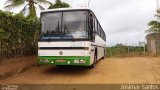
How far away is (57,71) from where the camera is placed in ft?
57.8

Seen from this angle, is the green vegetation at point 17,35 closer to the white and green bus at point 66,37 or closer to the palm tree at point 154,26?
the white and green bus at point 66,37

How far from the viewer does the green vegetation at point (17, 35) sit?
1705 centimetres

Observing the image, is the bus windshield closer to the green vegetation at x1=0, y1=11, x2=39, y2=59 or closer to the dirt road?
the dirt road

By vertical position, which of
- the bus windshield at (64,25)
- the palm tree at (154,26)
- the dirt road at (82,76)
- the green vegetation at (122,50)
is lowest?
the dirt road at (82,76)

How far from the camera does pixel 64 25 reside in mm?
15984

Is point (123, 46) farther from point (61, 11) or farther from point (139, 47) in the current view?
point (61, 11)

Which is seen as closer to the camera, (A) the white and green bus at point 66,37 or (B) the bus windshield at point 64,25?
(A) the white and green bus at point 66,37

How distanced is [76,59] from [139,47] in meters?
27.4

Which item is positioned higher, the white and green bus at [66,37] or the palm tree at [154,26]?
the palm tree at [154,26]

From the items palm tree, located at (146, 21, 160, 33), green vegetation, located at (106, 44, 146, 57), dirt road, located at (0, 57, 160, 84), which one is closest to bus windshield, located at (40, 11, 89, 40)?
dirt road, located at (0, 57, 160, 84)

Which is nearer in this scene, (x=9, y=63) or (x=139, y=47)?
(x=9, y=63)

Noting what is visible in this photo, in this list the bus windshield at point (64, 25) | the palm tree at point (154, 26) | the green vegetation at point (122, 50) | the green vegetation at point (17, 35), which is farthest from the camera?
the green vegetation at point (122, 50)

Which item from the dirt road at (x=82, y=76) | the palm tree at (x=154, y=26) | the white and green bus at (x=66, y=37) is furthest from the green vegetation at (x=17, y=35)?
the palm tree at (x=154, y=26)

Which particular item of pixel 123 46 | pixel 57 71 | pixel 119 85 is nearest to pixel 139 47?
pixel 123 46
